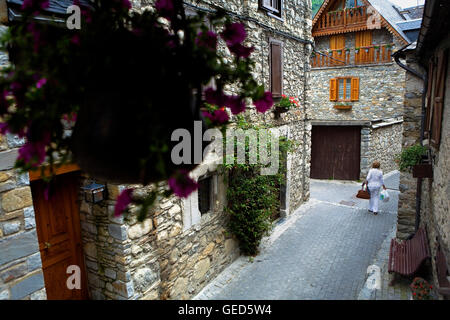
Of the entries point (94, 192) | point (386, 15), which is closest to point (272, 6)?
point (94, 192)

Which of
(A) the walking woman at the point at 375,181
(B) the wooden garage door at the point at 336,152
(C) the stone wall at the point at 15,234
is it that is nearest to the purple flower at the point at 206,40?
(C) the stone wall at the point at 15,234

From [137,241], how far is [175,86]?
10.2 ft

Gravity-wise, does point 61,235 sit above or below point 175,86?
below

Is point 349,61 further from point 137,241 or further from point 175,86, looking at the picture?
point 175,86

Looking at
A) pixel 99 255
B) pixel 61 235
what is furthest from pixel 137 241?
pixel 61 235

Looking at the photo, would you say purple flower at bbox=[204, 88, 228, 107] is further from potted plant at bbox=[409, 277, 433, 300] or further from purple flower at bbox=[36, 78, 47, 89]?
potted plant at bbox=[409, 277, 433, 300]

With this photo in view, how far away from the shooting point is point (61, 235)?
3533mm

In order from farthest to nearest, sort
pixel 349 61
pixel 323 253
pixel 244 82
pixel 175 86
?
pixel 349 61 → pixel 323 253 → pixel 244 82 → pixel 175 86

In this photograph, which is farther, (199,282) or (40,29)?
(199,282)

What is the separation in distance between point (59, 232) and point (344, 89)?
14.3 meters

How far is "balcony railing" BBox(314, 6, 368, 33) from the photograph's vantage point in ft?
46.9

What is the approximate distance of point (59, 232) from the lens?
138 inches

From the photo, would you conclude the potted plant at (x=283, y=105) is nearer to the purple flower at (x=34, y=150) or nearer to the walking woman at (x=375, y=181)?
the walking woman at (x=375, y=181)

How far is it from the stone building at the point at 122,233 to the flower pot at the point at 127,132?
1.42 m
